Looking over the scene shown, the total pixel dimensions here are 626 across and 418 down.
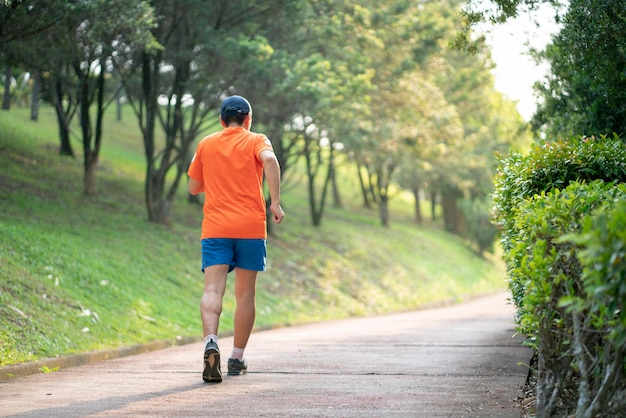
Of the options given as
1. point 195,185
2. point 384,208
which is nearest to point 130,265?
point 195,185

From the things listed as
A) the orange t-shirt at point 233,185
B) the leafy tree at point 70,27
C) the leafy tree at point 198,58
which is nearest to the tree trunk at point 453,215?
the leafy tree at point 198,58

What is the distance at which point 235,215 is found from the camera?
26.6ft

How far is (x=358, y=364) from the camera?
9219 millimetres

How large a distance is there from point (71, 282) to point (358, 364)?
632 cm

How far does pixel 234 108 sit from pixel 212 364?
228 centimetres

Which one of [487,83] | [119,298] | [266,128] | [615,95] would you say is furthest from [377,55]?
[615,95]

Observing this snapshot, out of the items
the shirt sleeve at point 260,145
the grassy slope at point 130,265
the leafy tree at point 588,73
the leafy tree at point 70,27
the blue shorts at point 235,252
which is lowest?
the grassy slope at point 130,265

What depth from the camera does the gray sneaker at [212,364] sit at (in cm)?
768

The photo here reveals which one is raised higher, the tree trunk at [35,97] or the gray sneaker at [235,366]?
the tree trunk at [35,97]

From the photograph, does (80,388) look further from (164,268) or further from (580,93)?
(164,268)

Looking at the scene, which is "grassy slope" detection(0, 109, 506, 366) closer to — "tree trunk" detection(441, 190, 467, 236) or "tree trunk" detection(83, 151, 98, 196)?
"tree trunk" detection(83, 151, 98, 196)

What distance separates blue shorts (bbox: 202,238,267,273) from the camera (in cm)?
808

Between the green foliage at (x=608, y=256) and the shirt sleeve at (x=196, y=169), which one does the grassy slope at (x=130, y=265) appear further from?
the green foliage at (x=608, y=256)

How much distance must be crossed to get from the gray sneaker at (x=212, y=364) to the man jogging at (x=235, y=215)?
0.72 ft
